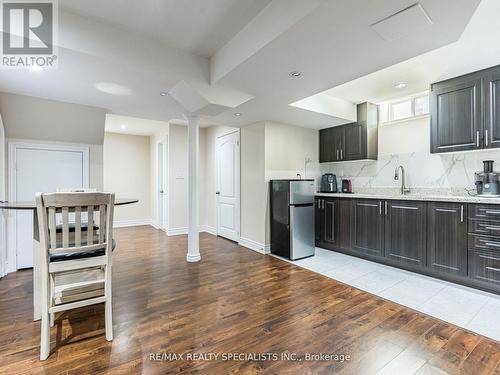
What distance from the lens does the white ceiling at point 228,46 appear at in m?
1.71

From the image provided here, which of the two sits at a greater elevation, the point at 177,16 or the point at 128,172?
the point at 177,16

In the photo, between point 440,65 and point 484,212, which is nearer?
point 484,212

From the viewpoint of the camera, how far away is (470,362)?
163 centimetres

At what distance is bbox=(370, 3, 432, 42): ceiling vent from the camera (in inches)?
Answer: 62.3

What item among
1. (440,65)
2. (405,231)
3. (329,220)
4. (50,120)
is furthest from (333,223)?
(50,120)

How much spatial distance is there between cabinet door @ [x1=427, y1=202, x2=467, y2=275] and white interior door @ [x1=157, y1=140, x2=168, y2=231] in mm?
5088

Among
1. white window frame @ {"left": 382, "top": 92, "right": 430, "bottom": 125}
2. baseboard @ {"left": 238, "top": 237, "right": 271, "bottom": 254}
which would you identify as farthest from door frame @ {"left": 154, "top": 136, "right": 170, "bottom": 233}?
white window frame @ {"left": 382, "top": 92, "right": 430, "bottom": 125}

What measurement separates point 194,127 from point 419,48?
289 centimetres

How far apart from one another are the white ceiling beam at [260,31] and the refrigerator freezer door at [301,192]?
1.99 metres

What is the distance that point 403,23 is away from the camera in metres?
1.68

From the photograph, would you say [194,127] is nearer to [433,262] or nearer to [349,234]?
[349,234]

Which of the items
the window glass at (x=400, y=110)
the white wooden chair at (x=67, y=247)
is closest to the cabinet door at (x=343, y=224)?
the window glass at (x=400, y=110)

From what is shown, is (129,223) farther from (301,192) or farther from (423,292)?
(423,292)

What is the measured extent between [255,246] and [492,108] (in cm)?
368
